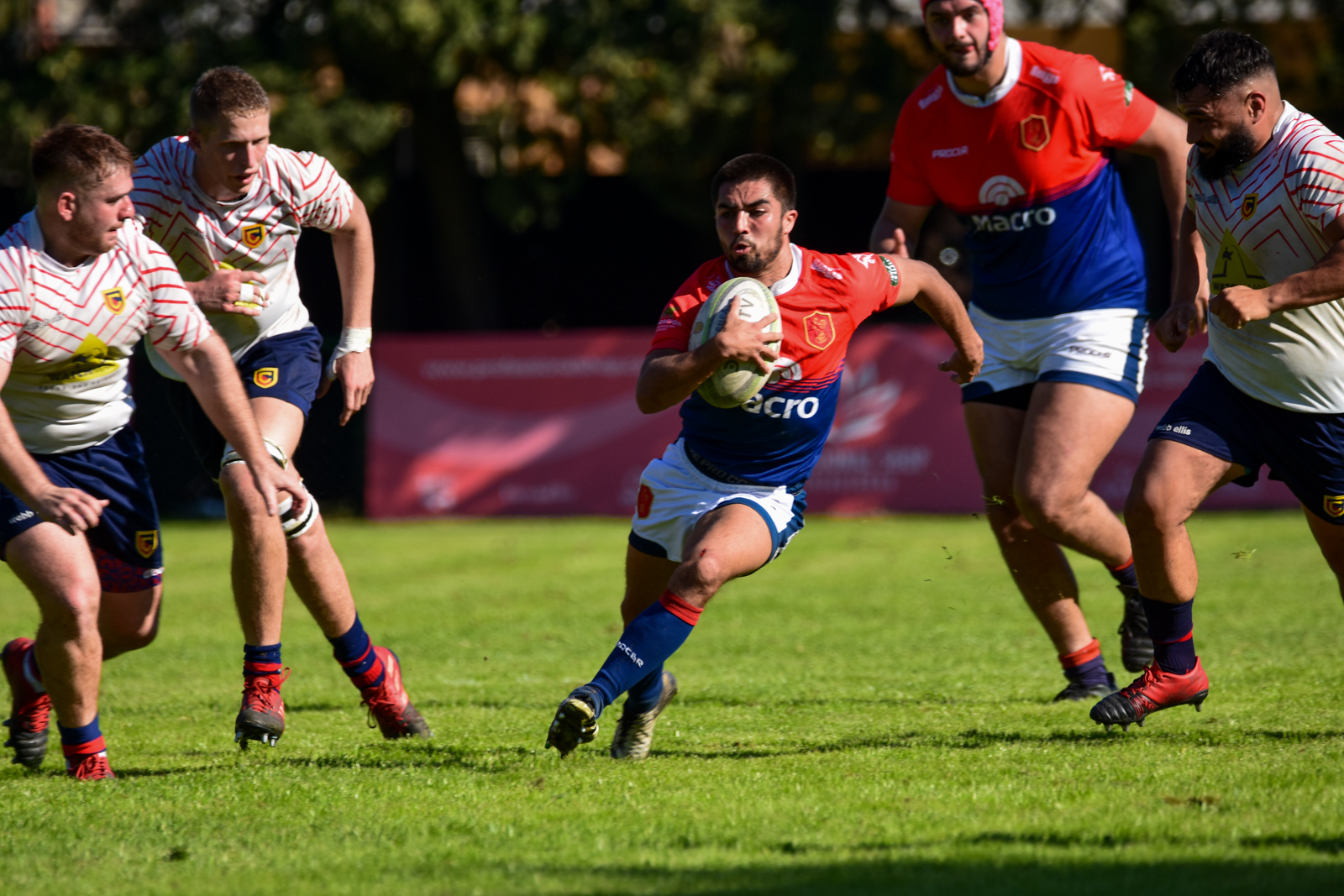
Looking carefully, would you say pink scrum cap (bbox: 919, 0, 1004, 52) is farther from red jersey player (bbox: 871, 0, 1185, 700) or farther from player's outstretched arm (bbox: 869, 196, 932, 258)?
player's outstretched arm (bbox: 869, 196, 932, 258)

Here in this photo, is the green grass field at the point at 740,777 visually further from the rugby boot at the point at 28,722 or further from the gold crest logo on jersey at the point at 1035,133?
the gold crest logo on jersey at the point at 1035,133

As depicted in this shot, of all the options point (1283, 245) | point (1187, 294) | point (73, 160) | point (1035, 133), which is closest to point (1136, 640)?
point (1187, 294)

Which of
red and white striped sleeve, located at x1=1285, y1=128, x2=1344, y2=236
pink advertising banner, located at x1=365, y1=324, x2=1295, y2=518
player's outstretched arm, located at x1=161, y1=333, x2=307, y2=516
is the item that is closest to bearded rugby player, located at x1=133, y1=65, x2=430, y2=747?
player's outstretched arm, located at x1=161, y1=333, x2=307, y2=516

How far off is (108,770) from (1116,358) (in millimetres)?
3960

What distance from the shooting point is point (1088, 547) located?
5.65 meters

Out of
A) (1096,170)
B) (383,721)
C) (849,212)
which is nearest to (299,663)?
(383,721)

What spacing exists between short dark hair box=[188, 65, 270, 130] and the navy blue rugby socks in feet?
7.07

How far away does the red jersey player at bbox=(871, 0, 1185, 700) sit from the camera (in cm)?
552

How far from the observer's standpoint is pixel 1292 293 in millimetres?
4398

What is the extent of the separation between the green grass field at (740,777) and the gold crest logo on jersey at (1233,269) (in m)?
1.14

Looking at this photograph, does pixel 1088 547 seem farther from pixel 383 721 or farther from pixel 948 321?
pixel 383 721

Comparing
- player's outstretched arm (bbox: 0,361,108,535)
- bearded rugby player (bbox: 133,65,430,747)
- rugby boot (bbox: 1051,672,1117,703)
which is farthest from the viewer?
rugby boot (bbox: 1051,672,1117,703)

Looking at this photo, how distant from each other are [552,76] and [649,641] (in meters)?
16.7

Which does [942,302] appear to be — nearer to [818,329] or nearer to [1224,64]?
[818,329]
